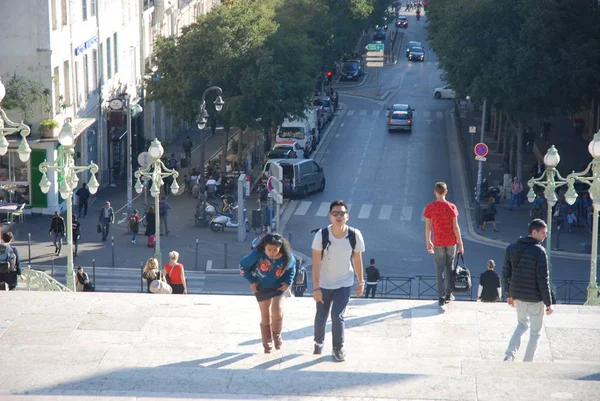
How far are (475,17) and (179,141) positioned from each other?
22.2 m

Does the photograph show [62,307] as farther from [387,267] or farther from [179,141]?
[179,141]

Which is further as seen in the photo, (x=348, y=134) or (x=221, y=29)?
(x=348, y=134)

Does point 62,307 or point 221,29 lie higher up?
point 221,29

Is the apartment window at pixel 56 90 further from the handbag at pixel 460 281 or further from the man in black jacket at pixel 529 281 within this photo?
the man in black jacket at pixel 529 281

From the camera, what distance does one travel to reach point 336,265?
43.9 feet

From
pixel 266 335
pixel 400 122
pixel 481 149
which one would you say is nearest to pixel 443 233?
pixel 266 335

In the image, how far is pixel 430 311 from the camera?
16.6 meters

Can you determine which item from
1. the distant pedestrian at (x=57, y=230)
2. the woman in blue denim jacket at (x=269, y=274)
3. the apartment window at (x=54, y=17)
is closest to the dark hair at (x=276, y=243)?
the woman in blue denim jacket at (x=269, y=274)

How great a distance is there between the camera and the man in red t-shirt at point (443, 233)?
53.3 ft

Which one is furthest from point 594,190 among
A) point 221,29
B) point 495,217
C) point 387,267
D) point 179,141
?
point 179,141

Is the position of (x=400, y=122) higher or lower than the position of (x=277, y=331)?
lower

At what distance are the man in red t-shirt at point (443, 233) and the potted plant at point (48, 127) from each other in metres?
25.7

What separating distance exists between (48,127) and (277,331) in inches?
1082

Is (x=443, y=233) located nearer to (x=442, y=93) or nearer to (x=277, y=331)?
(x=277, y=331)
